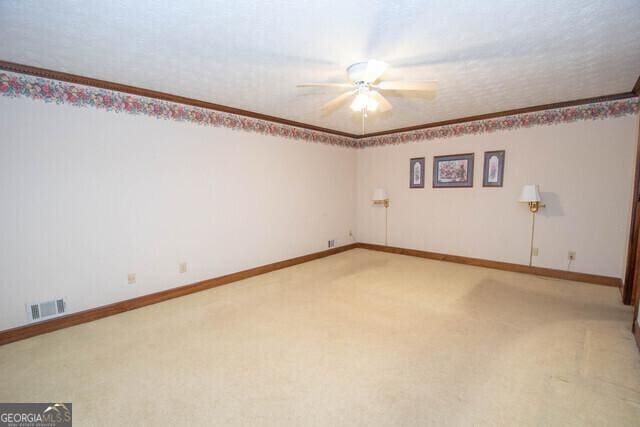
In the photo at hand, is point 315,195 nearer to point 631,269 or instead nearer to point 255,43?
point 255,43

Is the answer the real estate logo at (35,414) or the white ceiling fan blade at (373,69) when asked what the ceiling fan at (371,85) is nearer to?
the white ceiling fan blade at (373,69)

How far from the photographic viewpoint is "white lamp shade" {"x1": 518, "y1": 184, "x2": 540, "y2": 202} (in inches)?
163

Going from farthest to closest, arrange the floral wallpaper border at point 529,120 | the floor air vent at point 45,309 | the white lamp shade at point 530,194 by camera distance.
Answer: the white lamp shade at point 530,194
the floral wallpaper border at point 529,120
the floor air vent at point 45,309

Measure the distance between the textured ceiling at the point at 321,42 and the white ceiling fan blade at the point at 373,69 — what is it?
73mm

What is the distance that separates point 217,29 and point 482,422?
2.96 meters

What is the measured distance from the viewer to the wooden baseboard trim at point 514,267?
395 cm

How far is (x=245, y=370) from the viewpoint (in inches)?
86.0

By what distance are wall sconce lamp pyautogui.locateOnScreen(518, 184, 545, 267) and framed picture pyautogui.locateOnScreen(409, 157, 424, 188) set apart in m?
1.58

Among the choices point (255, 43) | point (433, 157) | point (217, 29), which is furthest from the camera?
point (433, 157)

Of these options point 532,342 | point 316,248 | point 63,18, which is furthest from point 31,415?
point 316,248

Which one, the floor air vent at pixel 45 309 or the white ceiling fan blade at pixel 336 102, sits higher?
the white ceiling fan blade at pixel 336 102

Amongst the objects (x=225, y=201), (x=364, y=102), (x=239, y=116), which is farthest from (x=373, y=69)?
(x=225, y=201)

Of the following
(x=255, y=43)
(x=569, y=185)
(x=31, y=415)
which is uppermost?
(x=255, y=43)

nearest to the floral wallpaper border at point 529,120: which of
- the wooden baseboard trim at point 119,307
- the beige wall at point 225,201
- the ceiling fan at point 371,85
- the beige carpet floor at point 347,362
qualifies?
the beige wall at point 225,201
